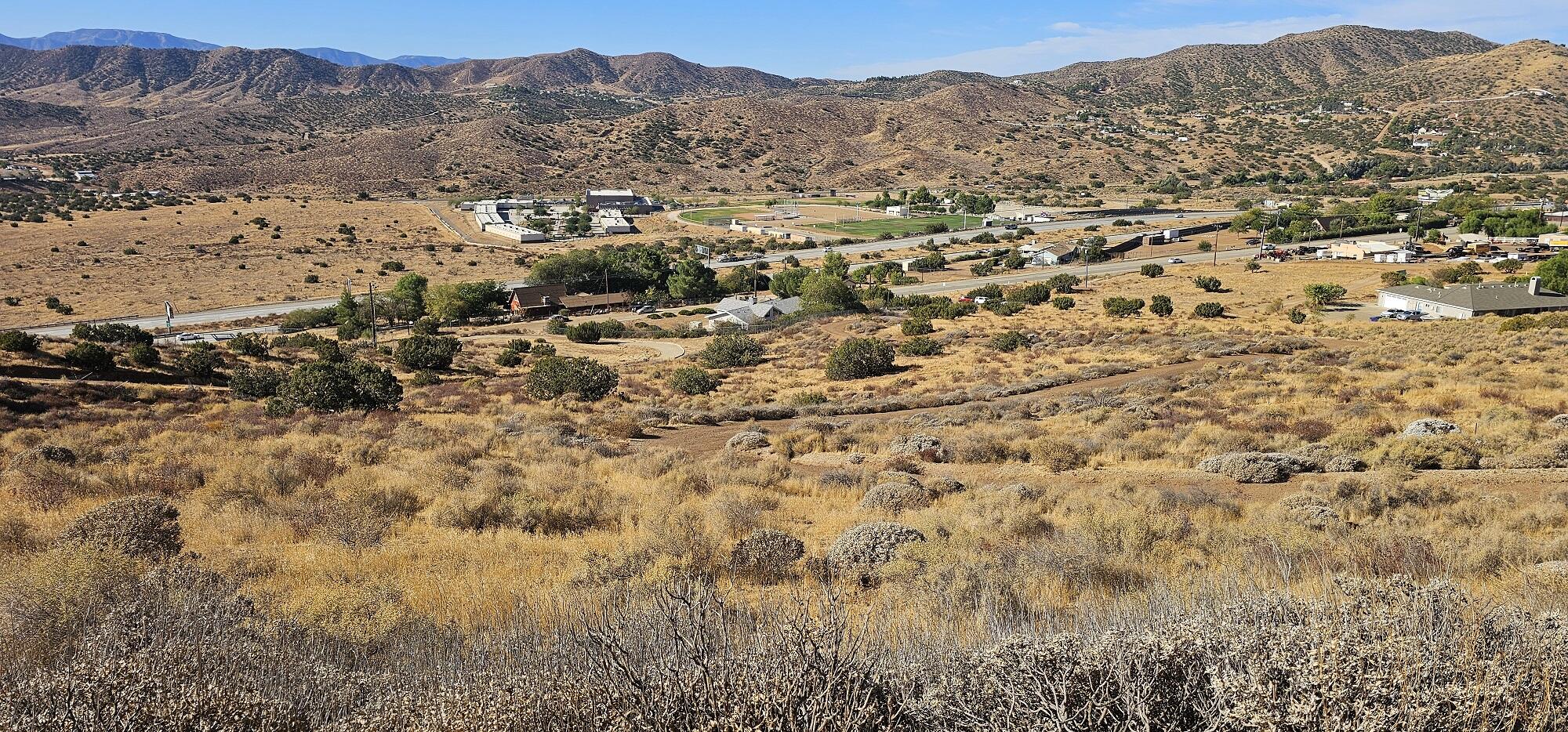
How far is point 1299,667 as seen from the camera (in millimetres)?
3943

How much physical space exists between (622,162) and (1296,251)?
106m

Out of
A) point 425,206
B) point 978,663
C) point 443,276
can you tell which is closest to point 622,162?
point 425,206

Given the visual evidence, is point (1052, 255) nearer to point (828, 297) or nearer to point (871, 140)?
point (828, 297)

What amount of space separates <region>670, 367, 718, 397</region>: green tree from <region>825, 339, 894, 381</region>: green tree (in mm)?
4870

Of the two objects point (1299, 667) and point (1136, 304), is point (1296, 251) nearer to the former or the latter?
point (1136, 304)

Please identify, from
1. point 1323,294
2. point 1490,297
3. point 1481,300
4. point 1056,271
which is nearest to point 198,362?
point 1323,294

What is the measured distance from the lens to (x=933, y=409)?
24.6 metres

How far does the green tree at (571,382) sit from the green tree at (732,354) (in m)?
9.99

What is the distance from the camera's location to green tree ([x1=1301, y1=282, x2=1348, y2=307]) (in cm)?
5219

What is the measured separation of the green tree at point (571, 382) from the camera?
28641 mm

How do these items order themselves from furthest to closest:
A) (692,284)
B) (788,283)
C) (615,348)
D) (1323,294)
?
Answer: (692,284) → (788,283) → (1323,294) → (615,348)

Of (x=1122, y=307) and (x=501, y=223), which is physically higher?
(x=501, y=223)

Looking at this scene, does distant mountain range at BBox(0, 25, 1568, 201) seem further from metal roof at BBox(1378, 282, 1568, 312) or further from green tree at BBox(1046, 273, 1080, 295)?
metal roof at BBox(1378, 282, 1568, 312)

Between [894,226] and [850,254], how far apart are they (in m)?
23.5
